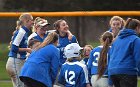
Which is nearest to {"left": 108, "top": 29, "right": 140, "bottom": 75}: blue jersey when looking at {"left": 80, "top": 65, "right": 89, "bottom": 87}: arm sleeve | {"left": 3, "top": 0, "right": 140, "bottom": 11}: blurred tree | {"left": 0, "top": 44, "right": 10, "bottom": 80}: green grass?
{"left": 80, "top": 65, "right": 89, "bottom": 87}: arm sleeve

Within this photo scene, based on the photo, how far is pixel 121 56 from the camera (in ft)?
35.0

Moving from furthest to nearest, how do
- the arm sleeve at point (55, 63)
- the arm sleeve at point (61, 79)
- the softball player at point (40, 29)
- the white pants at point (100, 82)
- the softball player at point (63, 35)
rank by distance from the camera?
the softball player at point (63, 35) < the softball player at point (40, 29) < the white pants at point (100, 82) < the arm sleeve at point (61, 79) < the arm sleeve at point (55, 63)

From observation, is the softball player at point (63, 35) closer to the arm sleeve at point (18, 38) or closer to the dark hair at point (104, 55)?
the arm sleeve at point (18, 38)

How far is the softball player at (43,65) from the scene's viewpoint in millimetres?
10383

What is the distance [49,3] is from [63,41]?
11858mm

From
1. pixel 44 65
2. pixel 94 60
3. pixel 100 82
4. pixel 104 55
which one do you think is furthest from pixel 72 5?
pixel 44 65

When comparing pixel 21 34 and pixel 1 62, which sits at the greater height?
pixel 21 34

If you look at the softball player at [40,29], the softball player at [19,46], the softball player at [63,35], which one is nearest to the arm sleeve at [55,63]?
the softball player at [40,29]

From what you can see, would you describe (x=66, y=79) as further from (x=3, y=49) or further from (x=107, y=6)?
(x=107, y=6)

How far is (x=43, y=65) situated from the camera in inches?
410

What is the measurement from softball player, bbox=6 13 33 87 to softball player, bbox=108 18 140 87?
8.80ft

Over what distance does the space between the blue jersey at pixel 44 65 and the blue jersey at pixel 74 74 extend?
0.73 ft

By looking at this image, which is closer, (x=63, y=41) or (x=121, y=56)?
(x=121, y=56)

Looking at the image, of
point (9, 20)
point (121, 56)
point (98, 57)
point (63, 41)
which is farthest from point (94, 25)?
point (121, 56)
